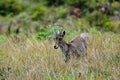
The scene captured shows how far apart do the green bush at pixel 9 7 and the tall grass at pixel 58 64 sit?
13.3m

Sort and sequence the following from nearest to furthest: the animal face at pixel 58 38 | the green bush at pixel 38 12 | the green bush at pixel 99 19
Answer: the animal face at pixel 58 38
the green bush at pixel 99 19
the green bush at pixel 38 12

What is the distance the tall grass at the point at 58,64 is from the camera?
7473 millimetres

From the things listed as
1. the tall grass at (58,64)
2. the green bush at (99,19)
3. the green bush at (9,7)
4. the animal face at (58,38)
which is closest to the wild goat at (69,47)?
the animal face at (58,38)

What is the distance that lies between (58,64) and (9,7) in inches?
631

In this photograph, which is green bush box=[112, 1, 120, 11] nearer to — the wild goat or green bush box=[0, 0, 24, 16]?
green bush box=[0, 0, 24, 16]

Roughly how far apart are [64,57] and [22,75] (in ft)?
4.98

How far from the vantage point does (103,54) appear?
862 centimetres

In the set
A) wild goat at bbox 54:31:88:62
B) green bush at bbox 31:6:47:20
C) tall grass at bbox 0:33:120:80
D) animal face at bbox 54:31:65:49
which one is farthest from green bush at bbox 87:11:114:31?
animal face at bbox 54:31:65:49

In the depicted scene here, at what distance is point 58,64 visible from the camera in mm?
8352

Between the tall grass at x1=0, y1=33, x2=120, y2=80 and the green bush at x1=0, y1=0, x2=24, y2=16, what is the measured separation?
1325cm

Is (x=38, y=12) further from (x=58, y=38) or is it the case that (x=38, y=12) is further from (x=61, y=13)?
(x=58, y=38)

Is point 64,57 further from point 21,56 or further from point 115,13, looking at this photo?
point 115,13

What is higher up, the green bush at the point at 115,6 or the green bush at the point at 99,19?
the green bush at the point at 115,6

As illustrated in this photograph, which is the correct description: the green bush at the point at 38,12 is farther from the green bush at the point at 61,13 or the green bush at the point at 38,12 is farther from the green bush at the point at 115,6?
the green bush at the point at 115,6
